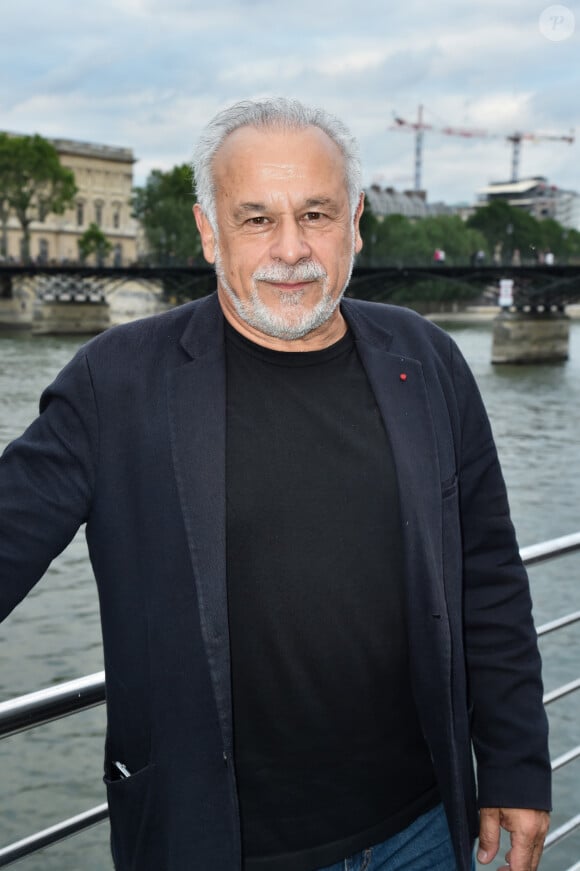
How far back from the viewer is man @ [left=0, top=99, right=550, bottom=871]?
1.37 m

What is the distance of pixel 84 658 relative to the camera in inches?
357

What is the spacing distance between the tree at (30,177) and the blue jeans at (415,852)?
57.4m

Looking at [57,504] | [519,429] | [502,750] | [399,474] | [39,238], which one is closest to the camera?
[57,504]

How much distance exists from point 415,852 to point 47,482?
0.65m

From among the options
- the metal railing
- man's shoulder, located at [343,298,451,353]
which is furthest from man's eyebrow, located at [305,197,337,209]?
the metal railing

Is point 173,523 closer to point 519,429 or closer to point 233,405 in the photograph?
point 233,405

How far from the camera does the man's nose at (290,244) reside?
147cm

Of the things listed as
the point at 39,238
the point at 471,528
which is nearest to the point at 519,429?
the point at 471,528

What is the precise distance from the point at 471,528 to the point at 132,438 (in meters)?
0.50

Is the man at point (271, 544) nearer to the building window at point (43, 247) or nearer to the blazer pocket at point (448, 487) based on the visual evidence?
the blazer pocket at point (448, 487)

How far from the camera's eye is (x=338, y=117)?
1.51 metres

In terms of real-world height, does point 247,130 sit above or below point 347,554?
above

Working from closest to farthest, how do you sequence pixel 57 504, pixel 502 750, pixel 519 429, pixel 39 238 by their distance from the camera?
pixel 57 504 < pixel 502 750 < pixel 519 429 < pixel 39 238

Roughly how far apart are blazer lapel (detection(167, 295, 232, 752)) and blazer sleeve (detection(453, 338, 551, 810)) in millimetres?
368
